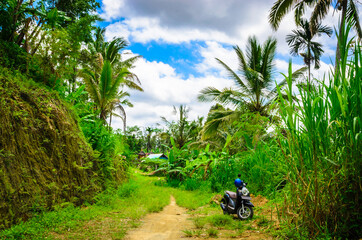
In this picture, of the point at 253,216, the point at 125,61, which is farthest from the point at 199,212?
the point at 125,61

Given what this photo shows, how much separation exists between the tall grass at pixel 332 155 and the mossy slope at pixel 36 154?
147 inches

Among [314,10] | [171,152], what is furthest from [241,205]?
[314,10]

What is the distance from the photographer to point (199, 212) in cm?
547

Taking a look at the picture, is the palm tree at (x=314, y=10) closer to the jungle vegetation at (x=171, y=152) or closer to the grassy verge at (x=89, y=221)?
the jungle vegetation at (x=171, y=152)

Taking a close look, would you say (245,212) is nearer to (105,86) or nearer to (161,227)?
(161,227)

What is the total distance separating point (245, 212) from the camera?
4414 millimetres

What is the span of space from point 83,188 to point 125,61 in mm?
19815

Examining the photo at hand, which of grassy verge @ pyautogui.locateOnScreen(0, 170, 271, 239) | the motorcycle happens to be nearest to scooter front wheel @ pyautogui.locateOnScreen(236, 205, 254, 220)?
the motorcycle

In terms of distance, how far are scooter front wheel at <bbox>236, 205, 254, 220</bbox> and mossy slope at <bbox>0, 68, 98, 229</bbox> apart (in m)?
3.24

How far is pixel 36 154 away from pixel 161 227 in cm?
254

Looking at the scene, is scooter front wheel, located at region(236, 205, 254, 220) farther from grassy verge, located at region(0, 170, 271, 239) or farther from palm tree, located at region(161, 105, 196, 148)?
palm tree, located at region(161, 105, 196, 148)

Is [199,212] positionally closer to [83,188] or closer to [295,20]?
[83,188]

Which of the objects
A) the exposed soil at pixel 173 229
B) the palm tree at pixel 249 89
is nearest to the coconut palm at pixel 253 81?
the palm tree at pixel 249 89

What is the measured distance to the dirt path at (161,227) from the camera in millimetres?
3622
